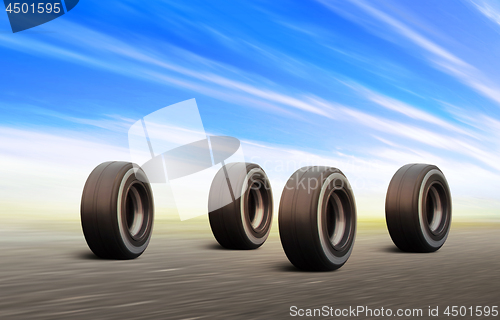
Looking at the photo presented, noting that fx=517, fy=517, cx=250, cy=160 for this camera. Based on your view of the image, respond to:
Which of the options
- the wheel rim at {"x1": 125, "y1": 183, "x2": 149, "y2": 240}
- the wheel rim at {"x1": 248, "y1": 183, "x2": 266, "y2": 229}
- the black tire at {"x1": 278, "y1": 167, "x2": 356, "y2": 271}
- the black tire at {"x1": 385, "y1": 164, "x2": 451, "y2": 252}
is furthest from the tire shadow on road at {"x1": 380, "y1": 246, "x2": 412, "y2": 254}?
the wheel rim at {"x1": 125, "y1": 183, "x2": 149, "y2": 240}

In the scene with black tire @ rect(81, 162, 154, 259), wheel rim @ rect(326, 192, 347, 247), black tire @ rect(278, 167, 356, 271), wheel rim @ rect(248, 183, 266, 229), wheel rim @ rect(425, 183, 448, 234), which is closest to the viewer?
black tire @ rect(278, 167, 356, 271)

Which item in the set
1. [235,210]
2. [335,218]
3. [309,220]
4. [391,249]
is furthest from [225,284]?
[391,249]

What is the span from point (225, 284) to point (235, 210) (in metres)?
5.02

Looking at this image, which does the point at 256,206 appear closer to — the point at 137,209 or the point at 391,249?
the point at 137,209

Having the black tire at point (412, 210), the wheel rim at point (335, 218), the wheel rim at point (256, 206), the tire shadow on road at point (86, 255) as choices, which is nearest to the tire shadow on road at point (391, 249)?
the black tire at point (412, 210)

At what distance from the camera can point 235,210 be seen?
1212 centimetres

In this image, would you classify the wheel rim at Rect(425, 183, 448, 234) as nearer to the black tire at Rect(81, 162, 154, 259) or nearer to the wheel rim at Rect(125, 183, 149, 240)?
the wheel rim at Rect(125, 183, 149, 240)

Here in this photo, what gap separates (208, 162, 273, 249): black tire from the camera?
39.9 feet

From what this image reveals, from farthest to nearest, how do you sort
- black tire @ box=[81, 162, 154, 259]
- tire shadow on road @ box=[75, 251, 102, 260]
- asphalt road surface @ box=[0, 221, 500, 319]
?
tire shadow on road @ box=[75, 251, 102, 260]
black tire @ box=[81, 162, 154, 259]
asphalt road surface @ box=[0, 221, 500, 319]

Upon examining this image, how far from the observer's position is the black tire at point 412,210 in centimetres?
1134

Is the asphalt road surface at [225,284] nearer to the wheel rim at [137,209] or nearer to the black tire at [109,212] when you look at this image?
the black tire at [109,212]

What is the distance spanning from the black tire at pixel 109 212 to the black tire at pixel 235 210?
2248 millimetres

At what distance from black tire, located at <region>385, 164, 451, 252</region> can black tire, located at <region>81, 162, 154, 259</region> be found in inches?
220

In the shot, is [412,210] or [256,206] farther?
[256,206]
